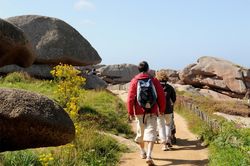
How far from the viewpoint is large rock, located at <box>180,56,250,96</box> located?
4038 cm

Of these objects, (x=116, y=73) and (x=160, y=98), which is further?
(x=116, y=73)

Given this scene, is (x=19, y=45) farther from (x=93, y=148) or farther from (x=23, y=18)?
(x=23, y=18)

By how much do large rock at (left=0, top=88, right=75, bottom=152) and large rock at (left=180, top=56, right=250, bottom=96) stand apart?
36040mm

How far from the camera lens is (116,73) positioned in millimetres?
50594

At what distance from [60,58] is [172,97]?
14460 mm

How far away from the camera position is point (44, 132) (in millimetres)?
5426

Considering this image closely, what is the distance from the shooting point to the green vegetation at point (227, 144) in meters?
10.2

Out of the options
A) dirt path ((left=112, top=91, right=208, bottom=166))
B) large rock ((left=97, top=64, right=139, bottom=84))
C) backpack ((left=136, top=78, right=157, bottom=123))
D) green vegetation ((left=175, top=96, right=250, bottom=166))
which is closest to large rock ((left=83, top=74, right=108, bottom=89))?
green vegetation ((left=175, top=96, right=250, bottom=166))

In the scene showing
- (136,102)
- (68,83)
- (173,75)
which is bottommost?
(173,75)

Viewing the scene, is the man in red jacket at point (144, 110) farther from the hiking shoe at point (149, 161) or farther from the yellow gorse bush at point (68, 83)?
the yellow gorse bush at point (68, 83)

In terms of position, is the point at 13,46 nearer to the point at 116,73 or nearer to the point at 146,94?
the point at 146,94

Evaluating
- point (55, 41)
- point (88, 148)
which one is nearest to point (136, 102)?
point (88, 148)

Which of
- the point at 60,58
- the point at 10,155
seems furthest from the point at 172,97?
the point at 60,58

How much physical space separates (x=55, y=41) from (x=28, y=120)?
21.7 metres
